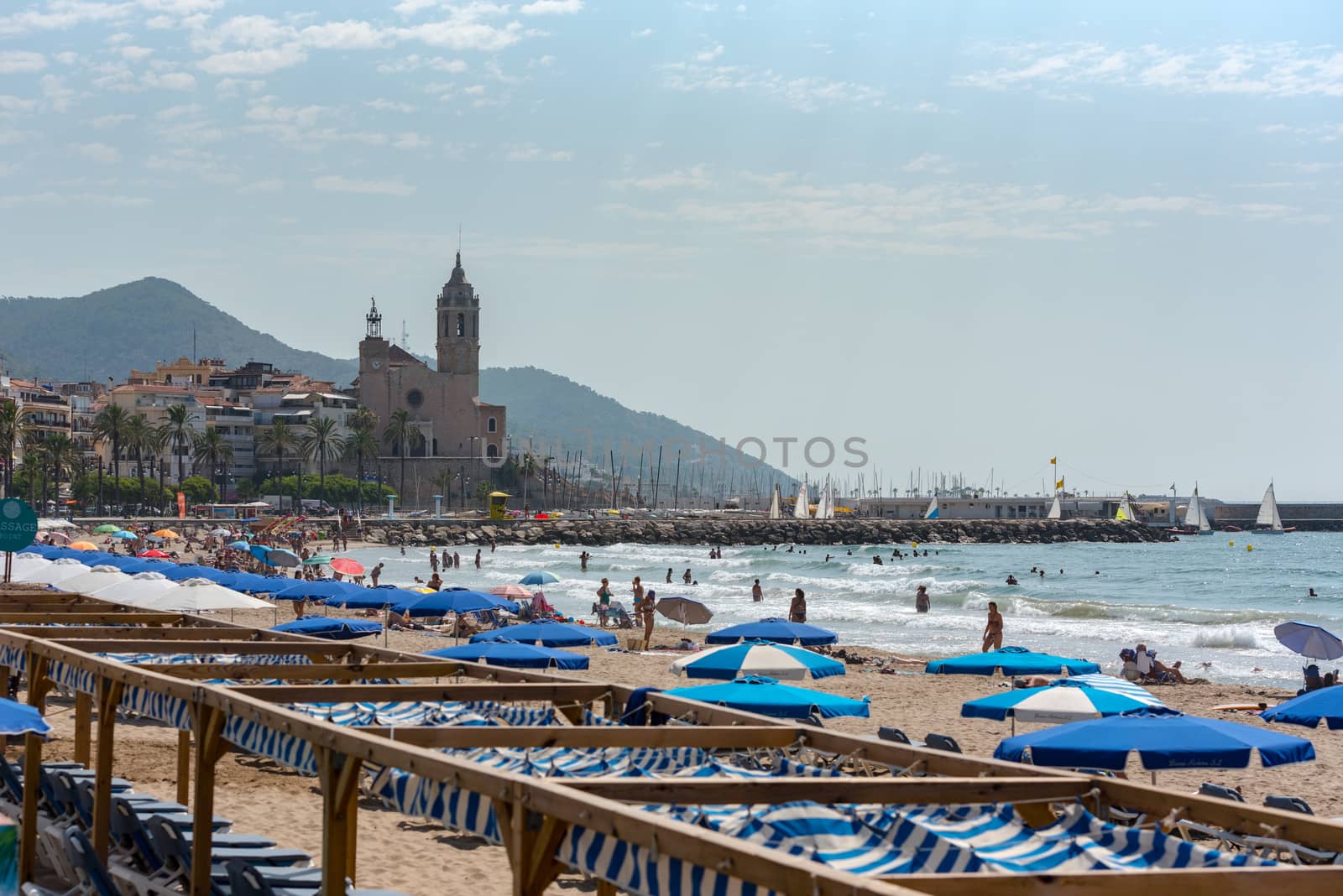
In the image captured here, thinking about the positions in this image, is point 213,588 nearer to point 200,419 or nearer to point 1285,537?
point 200,419

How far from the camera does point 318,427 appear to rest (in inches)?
4552

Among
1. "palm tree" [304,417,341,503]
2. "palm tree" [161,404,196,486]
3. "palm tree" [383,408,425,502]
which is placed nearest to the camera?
"palm tree" [161,404,196,486]

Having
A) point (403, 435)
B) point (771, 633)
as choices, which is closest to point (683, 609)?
point (771, 633)

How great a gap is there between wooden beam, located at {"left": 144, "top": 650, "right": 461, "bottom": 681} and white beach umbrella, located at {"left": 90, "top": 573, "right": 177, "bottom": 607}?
9.90 meters

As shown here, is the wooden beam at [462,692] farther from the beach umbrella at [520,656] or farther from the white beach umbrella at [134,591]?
the white beach umbrella at [134,591]

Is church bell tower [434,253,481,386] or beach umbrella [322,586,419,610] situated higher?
church bell tower [434,253,481,386]

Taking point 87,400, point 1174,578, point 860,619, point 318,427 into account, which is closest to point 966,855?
point 860,619

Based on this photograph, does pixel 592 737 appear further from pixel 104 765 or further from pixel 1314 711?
pixel 1314 711

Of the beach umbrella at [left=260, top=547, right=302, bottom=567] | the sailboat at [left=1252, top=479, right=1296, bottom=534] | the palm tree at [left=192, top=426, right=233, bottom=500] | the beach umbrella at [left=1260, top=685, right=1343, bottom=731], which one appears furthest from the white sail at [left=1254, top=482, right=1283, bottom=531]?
the beach umbrella at [left=1260, top=685, right=1343, bottom=731]

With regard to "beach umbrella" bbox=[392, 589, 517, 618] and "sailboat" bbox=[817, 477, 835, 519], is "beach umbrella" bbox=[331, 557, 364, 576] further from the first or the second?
"sailboat" bbox=[817, 477, 835, 519]

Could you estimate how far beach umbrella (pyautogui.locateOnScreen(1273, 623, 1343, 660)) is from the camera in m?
20.5

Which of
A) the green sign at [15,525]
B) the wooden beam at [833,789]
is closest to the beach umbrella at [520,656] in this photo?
the green sign at [15,525]

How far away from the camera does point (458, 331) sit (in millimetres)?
137875

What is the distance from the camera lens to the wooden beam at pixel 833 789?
515 cm
